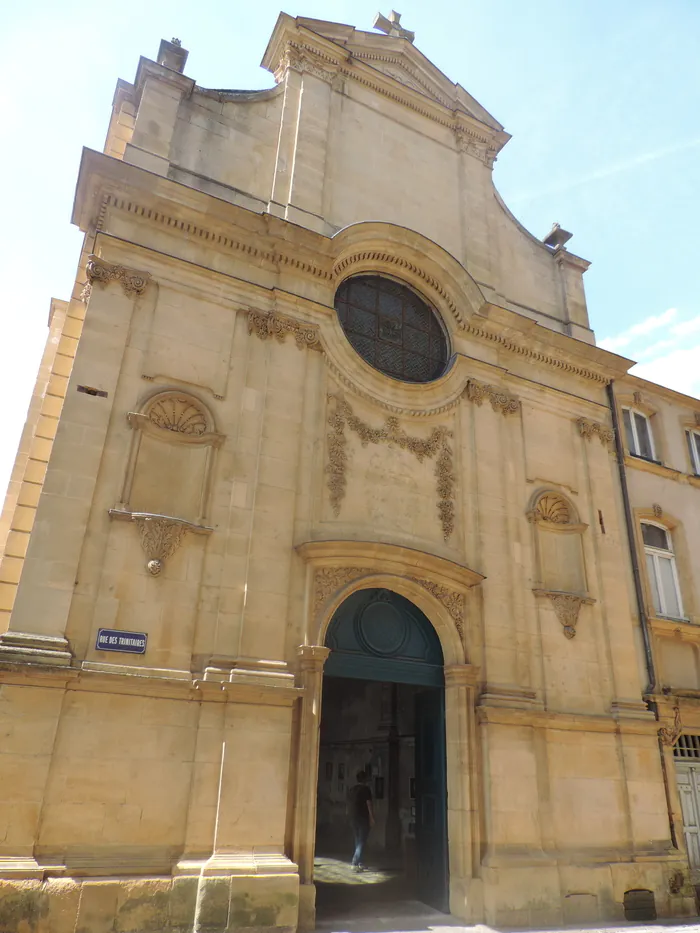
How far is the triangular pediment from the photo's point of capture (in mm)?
13969

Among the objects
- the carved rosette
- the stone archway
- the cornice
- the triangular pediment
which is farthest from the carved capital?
the triangular pediment

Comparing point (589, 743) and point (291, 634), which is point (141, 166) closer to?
point (291, 634)

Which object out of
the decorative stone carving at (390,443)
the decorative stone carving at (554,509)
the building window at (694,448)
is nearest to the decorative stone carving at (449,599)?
the decorative stone carving at (390,443)

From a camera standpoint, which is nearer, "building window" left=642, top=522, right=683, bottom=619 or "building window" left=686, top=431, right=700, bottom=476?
"building window" left=642, top=522, right=683, bottom=619

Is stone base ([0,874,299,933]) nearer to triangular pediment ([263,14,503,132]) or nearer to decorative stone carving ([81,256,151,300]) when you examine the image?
decorative stone carving ([81,256,151,300])

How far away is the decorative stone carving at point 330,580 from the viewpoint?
9.78 m

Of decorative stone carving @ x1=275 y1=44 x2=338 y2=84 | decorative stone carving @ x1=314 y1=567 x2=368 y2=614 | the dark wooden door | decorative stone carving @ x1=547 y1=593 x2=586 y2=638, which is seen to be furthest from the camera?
decorative stone carving @ x1=275 y1=44 x2=338 y2=84

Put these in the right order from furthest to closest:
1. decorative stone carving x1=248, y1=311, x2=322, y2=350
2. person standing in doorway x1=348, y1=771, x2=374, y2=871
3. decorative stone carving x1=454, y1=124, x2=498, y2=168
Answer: decorative stone carving x1=454, y1=124, x2=498, y2=168
person standing in doorway x1=348, y1=771, x2=374, y2=871
decorative stone carving x1=248, y1=311, x2=322, y2=350

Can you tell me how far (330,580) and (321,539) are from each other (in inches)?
24.5

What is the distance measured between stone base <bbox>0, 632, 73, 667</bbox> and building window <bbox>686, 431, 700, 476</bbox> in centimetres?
1430

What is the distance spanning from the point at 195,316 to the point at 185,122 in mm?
4094

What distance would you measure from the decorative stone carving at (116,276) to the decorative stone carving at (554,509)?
314 inches

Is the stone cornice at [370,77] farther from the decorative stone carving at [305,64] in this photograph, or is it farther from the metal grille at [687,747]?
the metal grille at [687,747]

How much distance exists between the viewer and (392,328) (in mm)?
13016
